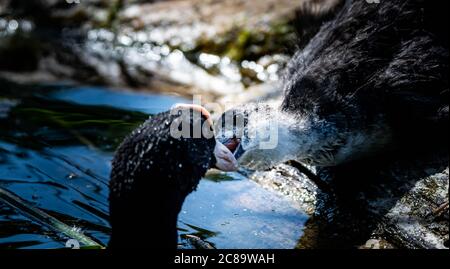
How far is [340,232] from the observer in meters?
3.87

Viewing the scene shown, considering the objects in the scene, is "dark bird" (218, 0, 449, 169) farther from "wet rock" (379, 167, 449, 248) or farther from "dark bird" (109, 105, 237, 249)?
"dark bird" (109, 105, 237, 249)

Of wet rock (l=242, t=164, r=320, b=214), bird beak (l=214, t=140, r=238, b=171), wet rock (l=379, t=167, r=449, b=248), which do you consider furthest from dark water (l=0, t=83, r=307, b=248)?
wet rock (l=379, t=167, r=449, b=248)

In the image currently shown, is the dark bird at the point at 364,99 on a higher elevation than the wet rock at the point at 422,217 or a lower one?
higher

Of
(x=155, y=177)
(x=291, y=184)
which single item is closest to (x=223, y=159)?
(x=155, y=177)

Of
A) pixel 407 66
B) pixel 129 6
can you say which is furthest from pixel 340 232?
pixel 129 6

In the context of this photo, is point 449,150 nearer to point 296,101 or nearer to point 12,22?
point 296,101

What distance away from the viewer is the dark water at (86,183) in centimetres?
399

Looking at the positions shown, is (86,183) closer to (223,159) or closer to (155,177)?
(223,159)

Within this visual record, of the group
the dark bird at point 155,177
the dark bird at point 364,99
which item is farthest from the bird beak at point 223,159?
the dark bird at point 364,99

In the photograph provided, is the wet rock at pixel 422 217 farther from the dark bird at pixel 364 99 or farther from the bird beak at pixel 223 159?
the bird beak at pixel 223 159

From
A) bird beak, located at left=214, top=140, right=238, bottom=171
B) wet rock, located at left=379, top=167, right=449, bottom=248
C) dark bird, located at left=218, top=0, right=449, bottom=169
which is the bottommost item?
wet rock, located at left=379, top=167, right=449, bottom=248

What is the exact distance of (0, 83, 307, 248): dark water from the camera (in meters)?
3.99
